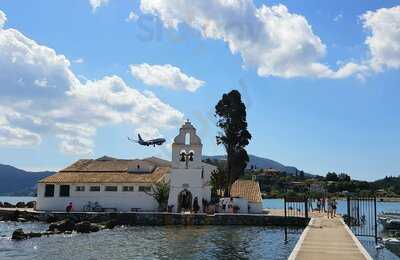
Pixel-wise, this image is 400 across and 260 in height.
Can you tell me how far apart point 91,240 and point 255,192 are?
25.2 m

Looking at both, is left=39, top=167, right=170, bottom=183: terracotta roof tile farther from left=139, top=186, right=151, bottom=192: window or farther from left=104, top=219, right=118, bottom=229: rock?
left=104, top=219, right=118, bottom=229: rock

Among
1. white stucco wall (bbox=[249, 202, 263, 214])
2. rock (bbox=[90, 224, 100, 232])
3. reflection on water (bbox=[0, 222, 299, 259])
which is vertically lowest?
reflection on water (bbox=[0, 222, 299, 259])

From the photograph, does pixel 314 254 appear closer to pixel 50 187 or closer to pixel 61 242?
pixel 61 242

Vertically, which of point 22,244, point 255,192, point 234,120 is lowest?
point 22,244

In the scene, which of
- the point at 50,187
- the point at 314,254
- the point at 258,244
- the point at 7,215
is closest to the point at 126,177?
the point at 50,187

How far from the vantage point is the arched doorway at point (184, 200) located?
5606cm

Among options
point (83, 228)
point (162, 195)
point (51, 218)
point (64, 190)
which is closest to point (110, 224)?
point (83, 228)

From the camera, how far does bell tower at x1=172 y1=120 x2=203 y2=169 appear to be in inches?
2221

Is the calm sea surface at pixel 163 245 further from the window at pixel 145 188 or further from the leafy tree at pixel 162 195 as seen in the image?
the window at pixel 145 188

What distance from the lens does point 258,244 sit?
3512cm

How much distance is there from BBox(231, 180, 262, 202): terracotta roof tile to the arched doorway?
5.41 metres

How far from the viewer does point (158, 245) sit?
3459cm

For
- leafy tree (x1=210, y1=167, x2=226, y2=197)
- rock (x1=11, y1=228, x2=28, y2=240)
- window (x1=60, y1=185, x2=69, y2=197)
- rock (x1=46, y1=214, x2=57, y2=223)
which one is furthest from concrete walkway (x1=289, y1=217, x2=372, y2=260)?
window (x1=60, y1=185, x2=69, y2=197)

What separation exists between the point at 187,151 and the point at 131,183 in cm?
722
